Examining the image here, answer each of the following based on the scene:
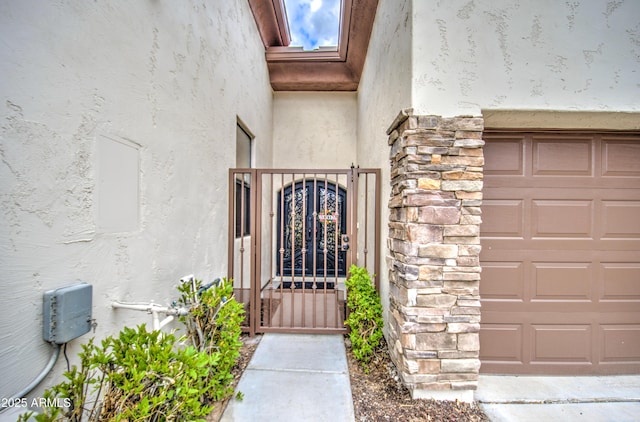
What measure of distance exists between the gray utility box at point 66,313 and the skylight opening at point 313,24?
523 centimetres

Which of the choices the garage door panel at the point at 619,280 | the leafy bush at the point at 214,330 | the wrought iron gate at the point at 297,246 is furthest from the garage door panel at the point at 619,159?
the leafy bush at the point at 214,330

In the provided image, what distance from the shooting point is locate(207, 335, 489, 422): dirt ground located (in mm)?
1996

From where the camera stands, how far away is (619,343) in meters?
2.44

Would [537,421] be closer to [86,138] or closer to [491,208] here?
[491,208]

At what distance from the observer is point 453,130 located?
2143mm

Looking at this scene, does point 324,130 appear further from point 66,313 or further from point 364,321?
point 66,313

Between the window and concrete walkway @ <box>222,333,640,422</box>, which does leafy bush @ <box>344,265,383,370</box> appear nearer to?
concrete walkway @ <box>222,333,640,422</box>

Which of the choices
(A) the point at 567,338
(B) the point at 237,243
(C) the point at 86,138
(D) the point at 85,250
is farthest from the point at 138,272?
(A) the point at 567,338

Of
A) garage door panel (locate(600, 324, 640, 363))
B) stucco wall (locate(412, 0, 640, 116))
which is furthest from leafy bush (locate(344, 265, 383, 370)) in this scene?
garage door panel (locate(600, 324, 640, 363))

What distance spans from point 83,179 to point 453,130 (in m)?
2.46

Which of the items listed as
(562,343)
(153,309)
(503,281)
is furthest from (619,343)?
(153,309)

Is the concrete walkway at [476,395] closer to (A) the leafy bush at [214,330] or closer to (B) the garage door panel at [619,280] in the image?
(A) the leafy bush at [214,330]

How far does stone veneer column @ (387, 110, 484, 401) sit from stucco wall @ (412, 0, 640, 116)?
10.6 inches

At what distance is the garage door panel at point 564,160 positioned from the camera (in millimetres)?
2441
